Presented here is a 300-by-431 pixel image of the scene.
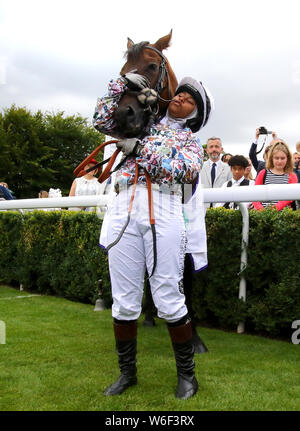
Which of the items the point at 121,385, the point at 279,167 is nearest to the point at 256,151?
the point at 279,167

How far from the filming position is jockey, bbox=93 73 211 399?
264 centimetres

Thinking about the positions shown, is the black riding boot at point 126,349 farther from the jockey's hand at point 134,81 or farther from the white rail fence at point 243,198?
the jockey's hand at point 134,81

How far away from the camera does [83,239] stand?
210 inches

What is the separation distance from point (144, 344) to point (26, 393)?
48.5 inches

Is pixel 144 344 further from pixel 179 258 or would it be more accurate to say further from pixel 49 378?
pixel 179 258

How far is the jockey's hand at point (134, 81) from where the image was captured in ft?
8.64

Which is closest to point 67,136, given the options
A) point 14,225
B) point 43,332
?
point 14,225

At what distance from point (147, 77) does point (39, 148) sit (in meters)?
32.9

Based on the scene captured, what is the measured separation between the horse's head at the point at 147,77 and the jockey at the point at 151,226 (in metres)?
0.07

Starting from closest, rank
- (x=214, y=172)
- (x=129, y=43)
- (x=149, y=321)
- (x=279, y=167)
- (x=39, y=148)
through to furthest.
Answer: (x=129, y=43)
(x=149, y=321)
(x=279, y=167)
(x=214, y=172)
(x=39, y=148)

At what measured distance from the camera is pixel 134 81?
8.64 ft

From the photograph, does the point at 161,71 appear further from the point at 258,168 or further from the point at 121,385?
the point at 258,168

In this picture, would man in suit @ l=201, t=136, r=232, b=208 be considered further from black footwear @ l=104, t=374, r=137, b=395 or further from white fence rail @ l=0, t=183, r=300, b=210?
black footwear @ l=104, t=374, r=137, b=395

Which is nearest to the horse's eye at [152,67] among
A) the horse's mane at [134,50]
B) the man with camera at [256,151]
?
the horse's mane at [134,50]
